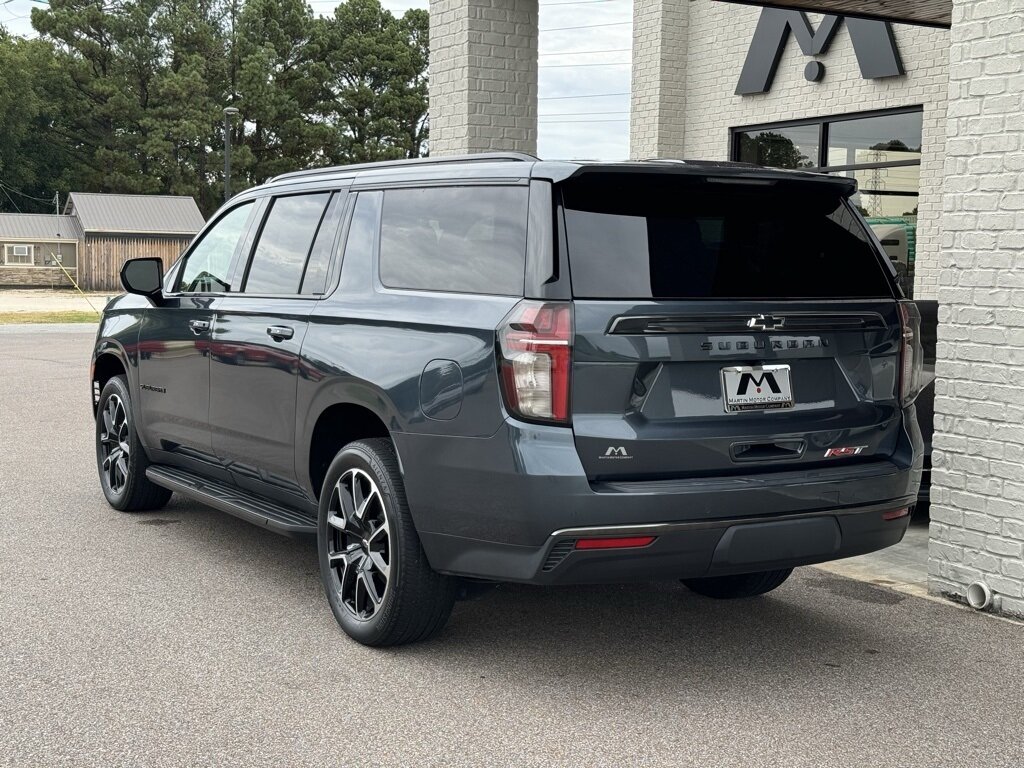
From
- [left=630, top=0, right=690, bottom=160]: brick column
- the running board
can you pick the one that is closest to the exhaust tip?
the running board

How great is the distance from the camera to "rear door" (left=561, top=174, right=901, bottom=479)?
4098mm

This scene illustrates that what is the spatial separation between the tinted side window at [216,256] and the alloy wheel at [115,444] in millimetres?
1065

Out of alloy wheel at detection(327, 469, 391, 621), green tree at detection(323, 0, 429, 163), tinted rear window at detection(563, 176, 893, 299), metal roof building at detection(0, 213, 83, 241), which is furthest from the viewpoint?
green tree at detection(323, 0, 429, 163)

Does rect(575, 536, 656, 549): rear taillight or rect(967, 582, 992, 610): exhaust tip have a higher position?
rect(575, 536, 656, 549): rear taillight

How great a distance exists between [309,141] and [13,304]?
28628 millimetres

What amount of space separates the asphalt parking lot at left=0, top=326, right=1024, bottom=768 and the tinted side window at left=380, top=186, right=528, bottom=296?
148 cm

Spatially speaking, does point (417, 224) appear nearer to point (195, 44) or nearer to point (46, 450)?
point (46, 450)

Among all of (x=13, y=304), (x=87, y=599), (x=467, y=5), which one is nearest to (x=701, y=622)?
(x=87, y=599)

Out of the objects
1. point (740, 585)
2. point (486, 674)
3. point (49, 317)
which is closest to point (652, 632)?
point (740, 585)

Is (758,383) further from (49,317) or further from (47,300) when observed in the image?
(47,300)

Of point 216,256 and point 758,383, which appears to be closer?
point 758,383

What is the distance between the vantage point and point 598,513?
4008 millimetres

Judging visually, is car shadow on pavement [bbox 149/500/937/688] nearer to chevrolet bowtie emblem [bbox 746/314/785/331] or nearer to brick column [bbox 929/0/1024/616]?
brick column [bbox 929/0/1024/616]

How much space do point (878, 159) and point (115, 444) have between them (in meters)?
10.0
